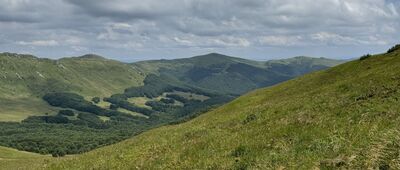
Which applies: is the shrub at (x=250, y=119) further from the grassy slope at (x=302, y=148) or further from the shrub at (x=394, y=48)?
the shrub at (x=394, y=48)

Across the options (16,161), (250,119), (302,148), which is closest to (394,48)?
(250,119)

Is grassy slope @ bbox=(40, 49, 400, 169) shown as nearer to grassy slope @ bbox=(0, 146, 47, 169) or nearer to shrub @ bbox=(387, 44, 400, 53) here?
grassy slope @ bbox=(0, 146, 47, 169)

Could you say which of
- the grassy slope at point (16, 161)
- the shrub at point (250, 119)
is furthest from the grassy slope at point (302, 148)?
the grassy slope at point (16, 161)

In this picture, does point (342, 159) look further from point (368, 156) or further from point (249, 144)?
point (249, 144)

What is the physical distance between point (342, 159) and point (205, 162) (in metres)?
5.45

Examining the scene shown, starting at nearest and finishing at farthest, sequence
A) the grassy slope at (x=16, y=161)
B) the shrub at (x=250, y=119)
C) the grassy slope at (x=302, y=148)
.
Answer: the grassy slope at (x=302, y=148), the shrub at (x=250, y=119), the grassy slope at (x=16, y=161)

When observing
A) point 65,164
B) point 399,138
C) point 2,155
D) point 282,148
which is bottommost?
point 2,155

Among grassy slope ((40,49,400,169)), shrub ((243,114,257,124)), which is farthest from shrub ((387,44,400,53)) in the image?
shrub ((243,114,257,124))


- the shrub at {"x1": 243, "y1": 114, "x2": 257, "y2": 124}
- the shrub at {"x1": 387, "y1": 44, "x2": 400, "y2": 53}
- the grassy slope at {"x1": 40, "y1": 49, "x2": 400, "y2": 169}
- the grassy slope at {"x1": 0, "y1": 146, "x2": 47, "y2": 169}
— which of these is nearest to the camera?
the grassy slope at {"x1": 40, "y1": 49, "x2": 400, "y2": 169}

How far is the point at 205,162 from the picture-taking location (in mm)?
15758

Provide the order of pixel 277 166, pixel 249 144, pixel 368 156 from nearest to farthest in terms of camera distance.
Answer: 1. pixel 368 156
2. pixel 277 166
3. pixel 249 144

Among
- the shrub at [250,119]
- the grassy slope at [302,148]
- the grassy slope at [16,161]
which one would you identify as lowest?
the grassy slope at [16,161]

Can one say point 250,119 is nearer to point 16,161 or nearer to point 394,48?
point 16,161

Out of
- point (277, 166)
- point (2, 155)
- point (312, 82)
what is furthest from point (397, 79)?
point (2, 155)
